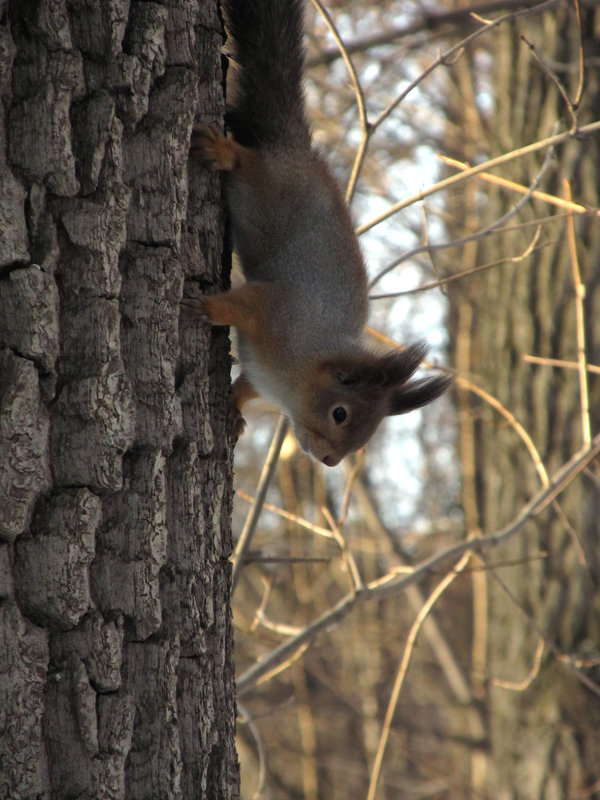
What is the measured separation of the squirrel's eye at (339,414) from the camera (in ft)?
8.39

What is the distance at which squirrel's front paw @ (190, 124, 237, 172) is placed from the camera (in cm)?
186

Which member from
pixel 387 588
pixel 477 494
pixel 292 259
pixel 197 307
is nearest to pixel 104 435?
pixel 197 307

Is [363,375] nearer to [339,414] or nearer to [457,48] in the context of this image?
[339,414]

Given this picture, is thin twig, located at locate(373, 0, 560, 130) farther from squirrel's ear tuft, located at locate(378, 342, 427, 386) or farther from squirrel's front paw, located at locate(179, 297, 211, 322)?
squirrel's front paw, located at locate(179, 297, 211, 322)

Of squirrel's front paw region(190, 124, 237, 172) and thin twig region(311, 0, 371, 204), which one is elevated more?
thin twig region(311, 0, 371, 204)

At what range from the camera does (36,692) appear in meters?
1.32

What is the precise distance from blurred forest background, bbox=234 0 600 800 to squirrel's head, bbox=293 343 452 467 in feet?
0.39

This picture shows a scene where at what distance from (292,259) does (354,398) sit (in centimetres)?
44

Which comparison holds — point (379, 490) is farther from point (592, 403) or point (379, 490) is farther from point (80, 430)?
point (80, 430)

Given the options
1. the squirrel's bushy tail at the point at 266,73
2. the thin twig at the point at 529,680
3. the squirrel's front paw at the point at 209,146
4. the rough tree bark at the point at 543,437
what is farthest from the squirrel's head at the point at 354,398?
the rough tree bark at the point at 543,437

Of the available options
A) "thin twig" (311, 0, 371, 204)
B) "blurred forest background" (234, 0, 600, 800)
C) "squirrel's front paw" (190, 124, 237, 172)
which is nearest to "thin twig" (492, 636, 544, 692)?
"blurred forest background" (234, 0, 600, 800)

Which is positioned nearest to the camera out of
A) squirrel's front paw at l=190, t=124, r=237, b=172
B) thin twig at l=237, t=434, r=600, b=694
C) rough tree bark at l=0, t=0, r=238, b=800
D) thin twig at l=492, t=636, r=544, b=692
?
rough tree bark at l=0, t=0, r=238, b=800

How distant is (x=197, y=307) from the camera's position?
5.78ft

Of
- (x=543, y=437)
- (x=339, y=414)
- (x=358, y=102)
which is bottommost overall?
(x=339, y=414)
